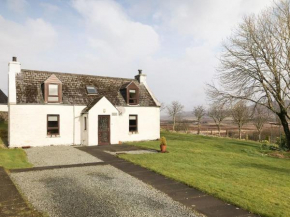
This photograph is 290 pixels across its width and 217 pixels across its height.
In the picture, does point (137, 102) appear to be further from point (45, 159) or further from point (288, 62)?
point (288, 62)

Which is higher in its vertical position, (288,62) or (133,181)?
(288,62)

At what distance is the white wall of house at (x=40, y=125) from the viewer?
58.3 feet

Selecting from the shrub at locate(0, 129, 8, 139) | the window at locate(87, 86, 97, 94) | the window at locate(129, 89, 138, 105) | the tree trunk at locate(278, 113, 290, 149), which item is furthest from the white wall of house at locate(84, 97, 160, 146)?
the tree trunk at locate(278, 113, 290, 149)

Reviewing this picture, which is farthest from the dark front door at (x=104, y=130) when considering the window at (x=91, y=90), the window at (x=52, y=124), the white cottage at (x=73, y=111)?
the window at (x=52, y=124)

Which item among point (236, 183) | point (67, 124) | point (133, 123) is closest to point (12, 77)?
point (67, 124)

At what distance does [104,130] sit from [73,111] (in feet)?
10.5

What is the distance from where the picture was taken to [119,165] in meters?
11.5

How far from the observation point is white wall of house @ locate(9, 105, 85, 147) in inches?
699

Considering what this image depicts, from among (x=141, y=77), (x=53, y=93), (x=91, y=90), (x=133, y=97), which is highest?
(x=141, y=77)

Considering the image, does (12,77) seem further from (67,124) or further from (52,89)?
(67,124)

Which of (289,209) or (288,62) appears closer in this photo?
(289,209)

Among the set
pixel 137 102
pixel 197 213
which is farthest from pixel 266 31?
pixel 197 213

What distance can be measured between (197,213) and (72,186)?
14.7ft

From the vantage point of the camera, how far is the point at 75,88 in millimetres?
21438
